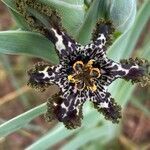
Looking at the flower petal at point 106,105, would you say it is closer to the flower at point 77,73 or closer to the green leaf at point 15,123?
the flower at point 77,73

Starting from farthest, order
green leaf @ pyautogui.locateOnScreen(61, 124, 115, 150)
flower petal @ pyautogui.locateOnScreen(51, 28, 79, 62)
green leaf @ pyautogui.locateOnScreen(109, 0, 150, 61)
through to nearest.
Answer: green leaf @ pyautogui.locateOnScreen(61, 124, 115, 150), green leaf @ pyautogui.locateOnScreen(109, 0, 150, 61), flower petal @ pyautogui.locateOnScreen(51, 28, 79, 62)

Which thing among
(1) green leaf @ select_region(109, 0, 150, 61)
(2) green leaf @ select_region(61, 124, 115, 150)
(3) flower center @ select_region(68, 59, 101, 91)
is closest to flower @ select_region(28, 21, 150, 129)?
(3) flower center @ select_region(68, 59, 101, 91)

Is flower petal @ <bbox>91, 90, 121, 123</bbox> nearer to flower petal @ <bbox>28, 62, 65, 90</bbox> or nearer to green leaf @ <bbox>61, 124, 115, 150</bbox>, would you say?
flower petal @ <bbox>28, 62, 65, 90</bbox>

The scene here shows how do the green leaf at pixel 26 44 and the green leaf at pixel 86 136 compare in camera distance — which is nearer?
the green leaf at pixel 26 44

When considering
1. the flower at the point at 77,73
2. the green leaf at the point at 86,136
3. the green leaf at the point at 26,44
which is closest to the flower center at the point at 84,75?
the flower at the point at 77,73

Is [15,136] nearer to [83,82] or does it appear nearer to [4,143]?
[4,143]

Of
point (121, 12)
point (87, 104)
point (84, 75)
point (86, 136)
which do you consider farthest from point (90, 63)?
point (86, 136)

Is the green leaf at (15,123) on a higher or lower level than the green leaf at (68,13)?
lower

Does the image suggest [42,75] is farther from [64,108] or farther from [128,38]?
[128,38]
